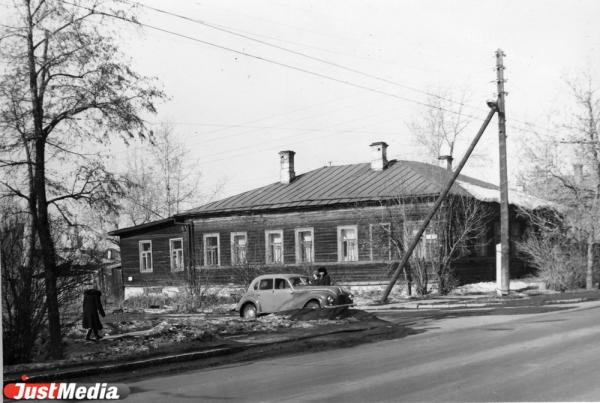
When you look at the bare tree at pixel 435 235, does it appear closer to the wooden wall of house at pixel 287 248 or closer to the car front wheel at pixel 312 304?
the wooden wall of house at pixel 287 248

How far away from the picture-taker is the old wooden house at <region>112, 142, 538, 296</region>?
32312mm

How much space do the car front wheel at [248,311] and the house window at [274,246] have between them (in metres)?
13.6

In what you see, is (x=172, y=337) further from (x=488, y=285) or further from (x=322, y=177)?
(x=322, y=177)

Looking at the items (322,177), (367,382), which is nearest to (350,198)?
(322,177)

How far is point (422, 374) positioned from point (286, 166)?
30.9 meters

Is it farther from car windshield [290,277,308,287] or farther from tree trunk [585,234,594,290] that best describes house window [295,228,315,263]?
car windshield [290,277,308,287]

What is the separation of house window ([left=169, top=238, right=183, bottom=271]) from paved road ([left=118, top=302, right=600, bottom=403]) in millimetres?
26740

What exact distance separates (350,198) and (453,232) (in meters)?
5.78

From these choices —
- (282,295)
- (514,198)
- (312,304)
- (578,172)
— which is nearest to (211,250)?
(514,198)

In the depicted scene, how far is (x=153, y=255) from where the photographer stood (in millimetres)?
40594

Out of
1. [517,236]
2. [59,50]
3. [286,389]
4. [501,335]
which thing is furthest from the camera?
[517,236]

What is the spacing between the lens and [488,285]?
3100cm

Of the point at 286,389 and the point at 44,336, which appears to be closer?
the point at 286,389

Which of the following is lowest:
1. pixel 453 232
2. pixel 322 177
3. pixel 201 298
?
pixel 201 298
